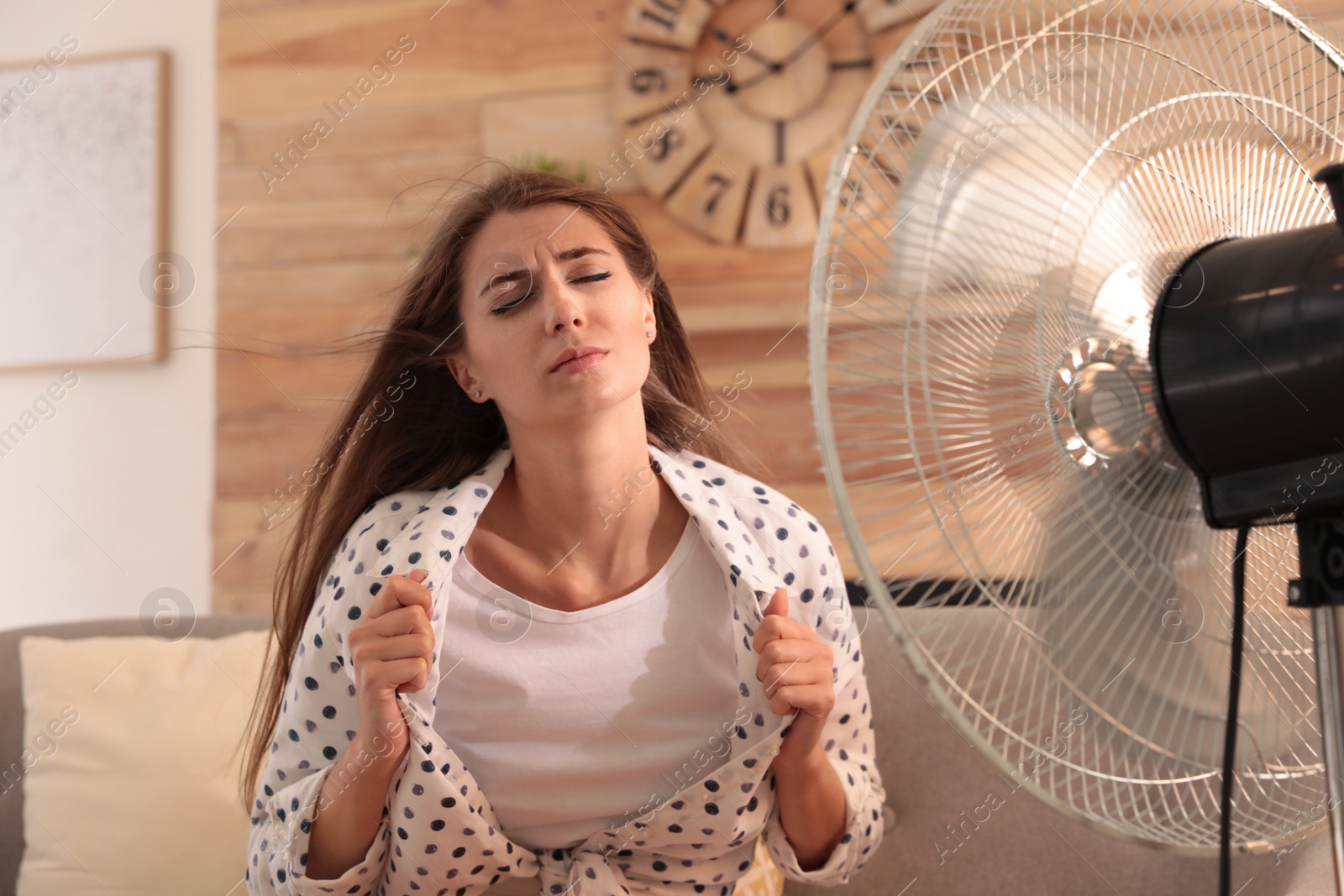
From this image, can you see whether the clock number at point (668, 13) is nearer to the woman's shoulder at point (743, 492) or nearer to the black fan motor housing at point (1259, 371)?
the woman's shoulder at point (743, 492)

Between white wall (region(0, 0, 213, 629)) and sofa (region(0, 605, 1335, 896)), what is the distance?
1.35m

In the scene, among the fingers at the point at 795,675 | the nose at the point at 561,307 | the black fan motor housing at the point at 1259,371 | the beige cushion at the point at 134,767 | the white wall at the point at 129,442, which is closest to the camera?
the black fan motor housing at the point at 1259,371

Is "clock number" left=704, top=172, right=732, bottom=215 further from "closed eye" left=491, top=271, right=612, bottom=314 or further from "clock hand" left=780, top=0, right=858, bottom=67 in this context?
"closed eye" left=491, top=271, right=612, bottom=314

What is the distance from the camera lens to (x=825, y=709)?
0.90 m

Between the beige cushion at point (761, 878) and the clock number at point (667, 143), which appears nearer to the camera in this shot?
the beige cushion at point (761, 878)

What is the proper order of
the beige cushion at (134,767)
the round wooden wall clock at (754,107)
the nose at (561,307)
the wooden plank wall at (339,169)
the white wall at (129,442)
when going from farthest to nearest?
the white wall at (129,442) < the wooden plank wall at (339,169) < the round wooden wall clock at (754,107) < the beige cushion at (134,767) < the nose at (561,307)

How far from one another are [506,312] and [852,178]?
1.59ft

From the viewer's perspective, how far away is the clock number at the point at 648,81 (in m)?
2.38

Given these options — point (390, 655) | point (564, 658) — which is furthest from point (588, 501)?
point (390, 655)

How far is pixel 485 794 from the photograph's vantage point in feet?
3.26

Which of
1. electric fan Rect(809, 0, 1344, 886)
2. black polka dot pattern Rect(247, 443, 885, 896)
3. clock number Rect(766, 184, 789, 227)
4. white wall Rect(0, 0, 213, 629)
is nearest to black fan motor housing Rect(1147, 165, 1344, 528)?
electric fan Rect(809, 0, 1344, 886)

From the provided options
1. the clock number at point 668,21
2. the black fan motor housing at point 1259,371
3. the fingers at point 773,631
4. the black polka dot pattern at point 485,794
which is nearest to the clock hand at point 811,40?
the clock number at point 668,21

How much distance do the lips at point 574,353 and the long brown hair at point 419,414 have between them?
17 cm

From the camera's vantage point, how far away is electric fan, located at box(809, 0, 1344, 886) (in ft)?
1.96
